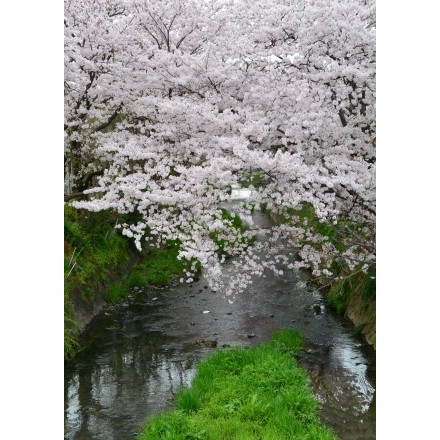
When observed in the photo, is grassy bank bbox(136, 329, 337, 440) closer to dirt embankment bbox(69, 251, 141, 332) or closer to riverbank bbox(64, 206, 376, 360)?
riverbank bbox(64, 206, 376, 360)

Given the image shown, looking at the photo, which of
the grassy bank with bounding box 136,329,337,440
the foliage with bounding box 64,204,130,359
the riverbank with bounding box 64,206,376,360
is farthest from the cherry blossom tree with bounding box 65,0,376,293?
the foliage with bounding box 64,204,130,359

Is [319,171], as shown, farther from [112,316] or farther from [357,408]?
[112,316]

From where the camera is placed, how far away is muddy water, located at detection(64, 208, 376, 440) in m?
6.86

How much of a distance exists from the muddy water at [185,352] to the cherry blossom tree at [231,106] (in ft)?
5.52

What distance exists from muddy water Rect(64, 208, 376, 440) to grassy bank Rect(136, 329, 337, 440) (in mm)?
452

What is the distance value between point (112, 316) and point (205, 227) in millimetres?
4159

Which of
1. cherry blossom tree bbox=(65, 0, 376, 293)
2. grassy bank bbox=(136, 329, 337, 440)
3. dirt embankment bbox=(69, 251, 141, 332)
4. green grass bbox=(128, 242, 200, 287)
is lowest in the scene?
grassy bank bbox=(136, 329, 337, 440)

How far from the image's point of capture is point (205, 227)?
813cm

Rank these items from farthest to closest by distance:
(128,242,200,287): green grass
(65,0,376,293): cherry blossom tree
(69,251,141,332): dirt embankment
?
(128,242,200,287): green grass
(69,251,141,332): dirt embankment
(65,0,376,293): cherry blossom tree

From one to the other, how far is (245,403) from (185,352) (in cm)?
279

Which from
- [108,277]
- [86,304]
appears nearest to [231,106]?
[86,304]

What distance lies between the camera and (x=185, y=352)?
9.11m

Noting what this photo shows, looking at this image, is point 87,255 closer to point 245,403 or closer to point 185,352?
point 185,352

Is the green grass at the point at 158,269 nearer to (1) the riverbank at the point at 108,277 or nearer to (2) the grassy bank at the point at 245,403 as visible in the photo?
(1) the riverbank at the point at 108,277
